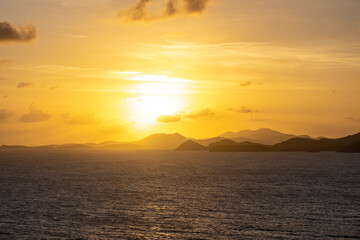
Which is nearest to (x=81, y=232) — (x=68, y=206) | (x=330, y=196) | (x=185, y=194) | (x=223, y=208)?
(x=68, y=206)

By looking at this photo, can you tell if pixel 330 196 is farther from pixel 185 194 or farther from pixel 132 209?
pixel 132 209

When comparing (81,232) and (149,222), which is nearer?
(81,232)

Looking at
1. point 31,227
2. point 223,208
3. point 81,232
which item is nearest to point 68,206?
point 31,227

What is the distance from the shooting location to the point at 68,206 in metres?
76.8

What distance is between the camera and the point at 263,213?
68.9 m

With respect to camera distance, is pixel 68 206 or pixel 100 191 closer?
pixel 68 206

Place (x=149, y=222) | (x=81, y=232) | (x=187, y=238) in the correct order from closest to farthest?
(x=187, y=238) < (x=81, y=232) < (x=149, y=222)

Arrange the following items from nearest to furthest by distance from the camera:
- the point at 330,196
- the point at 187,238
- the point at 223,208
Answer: the point at 187,238 < the point at 223,208 < the point at 330,196

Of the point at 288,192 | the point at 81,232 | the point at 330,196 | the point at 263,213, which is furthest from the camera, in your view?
the point at 288,192

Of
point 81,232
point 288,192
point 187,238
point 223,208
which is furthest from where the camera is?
point 288,192

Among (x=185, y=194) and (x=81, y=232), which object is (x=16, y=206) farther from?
(x=185, y=194)

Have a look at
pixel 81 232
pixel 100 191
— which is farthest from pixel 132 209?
Answer: pixel 100 191

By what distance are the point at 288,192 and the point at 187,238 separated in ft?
178

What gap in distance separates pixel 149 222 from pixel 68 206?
22.6 metres
